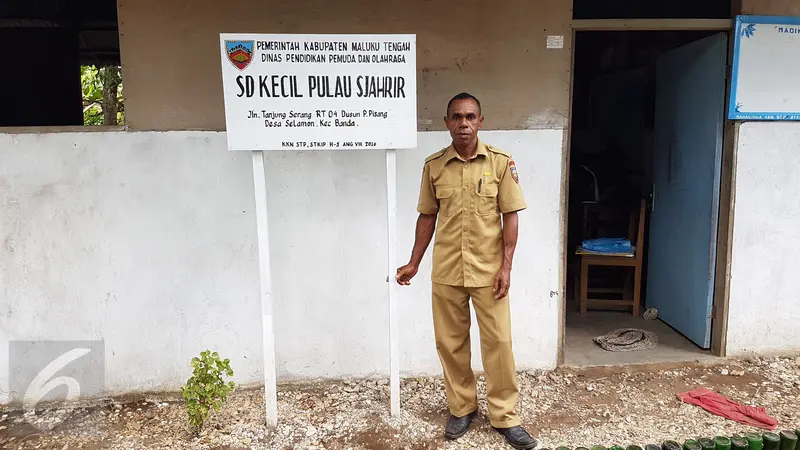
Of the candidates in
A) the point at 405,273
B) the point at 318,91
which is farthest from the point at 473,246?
the point at 318,91

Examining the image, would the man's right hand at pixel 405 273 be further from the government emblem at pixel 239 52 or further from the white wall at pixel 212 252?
the government emblem at pixel 239 52

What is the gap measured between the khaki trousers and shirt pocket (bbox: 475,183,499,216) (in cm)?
40

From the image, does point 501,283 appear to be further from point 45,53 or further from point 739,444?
point 45,53

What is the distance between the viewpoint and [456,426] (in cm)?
299

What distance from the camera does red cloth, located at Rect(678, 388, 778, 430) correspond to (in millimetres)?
3072

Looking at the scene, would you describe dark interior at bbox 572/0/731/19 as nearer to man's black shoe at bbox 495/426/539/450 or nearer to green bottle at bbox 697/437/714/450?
green bottle at bbox 697/437/714/450

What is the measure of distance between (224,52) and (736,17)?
3.25 meters

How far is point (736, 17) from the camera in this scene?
3.55m

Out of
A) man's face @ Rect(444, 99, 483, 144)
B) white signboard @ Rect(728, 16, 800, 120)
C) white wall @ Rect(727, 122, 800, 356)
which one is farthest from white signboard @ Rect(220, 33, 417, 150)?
white wall @ Rect(727, 122, 800, 356)

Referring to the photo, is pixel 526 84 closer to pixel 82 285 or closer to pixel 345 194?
pixel 345 194

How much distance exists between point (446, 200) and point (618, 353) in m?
2.12

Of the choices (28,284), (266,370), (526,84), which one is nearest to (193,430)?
(266,370)

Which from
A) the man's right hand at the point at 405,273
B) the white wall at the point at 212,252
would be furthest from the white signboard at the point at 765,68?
the man's right hand at the point at 405,273

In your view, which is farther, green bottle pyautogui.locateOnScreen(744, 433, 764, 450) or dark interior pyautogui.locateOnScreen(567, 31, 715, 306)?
dark interior pyautogui.locateOnScreen(567, 31, 715, 306)
